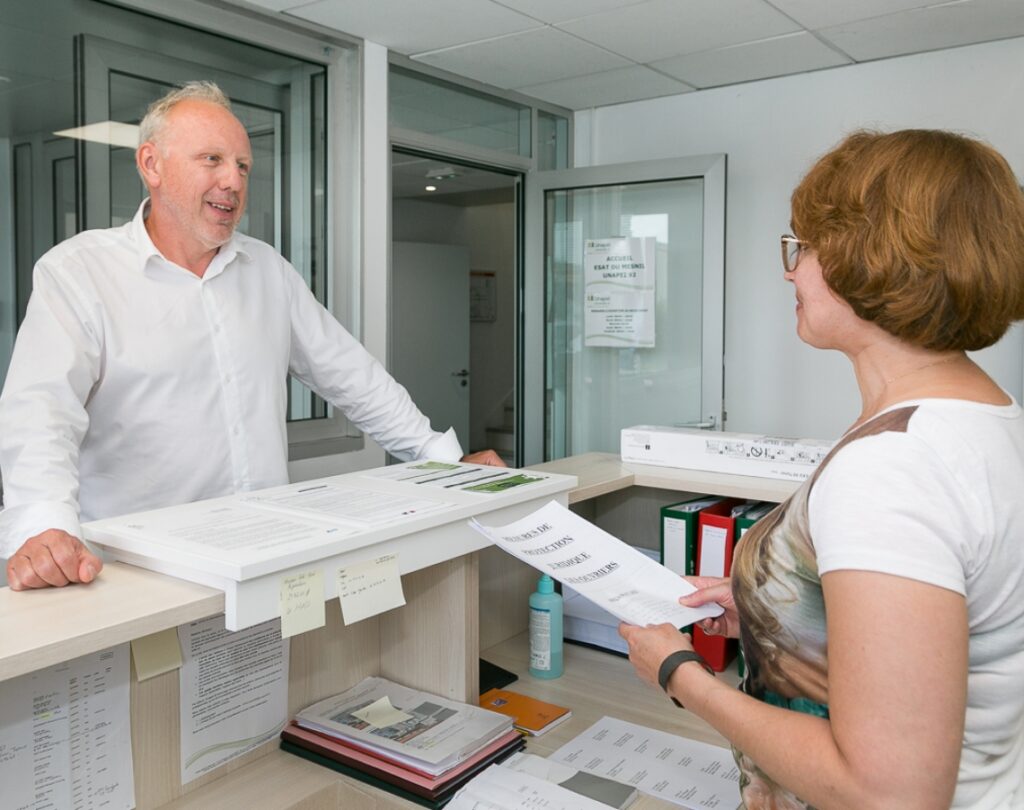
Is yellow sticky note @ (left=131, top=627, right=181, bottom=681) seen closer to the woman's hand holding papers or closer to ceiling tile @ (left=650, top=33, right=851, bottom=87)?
the woman's hand holding papers

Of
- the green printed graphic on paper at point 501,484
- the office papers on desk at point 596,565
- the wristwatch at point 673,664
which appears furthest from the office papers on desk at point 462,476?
the wristwatch at point 673,664

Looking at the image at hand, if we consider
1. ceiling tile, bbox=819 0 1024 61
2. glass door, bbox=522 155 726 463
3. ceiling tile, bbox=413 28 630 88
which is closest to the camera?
ceiling tile, bbox=819 0 1024 61

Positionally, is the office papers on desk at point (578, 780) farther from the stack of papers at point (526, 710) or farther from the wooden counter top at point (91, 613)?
the wooden counter top at point (91, 613)

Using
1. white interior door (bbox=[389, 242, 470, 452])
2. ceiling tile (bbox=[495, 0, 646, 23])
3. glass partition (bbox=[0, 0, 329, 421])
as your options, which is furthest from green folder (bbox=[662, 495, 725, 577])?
white interior door (bbox=[389, 242, 470, 452])

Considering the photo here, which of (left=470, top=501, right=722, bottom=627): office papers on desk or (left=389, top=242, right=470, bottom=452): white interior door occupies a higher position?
(left=389, top=242, right=470, bottom=452): white interior door

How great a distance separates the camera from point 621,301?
4.06m

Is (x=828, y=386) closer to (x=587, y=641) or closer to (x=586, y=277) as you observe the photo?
(x=586, y=277)

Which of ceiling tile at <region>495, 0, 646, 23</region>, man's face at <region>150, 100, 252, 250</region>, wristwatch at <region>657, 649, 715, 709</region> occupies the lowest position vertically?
wristwatch at <region>657, 649, 715, 709</region>

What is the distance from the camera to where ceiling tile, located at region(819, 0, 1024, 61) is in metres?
2.86

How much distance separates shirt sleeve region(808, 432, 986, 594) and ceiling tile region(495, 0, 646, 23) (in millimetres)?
2313

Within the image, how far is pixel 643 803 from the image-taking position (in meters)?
1.29

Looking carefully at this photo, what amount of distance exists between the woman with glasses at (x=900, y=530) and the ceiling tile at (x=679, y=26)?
2157 millimetres

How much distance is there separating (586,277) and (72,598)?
336 cm

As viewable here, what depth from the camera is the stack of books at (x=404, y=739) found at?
127 cm
